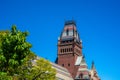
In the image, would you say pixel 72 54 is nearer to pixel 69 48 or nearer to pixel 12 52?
pixel 69 48

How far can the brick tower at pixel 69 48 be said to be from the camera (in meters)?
97.2

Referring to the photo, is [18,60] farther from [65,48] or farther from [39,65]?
[65,48]

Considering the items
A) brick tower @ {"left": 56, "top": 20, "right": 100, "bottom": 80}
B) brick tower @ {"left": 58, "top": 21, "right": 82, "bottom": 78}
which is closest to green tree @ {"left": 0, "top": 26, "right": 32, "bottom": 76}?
brick tower @ {"left": 56, "top": 20, "right": 100, "bottom": 80}

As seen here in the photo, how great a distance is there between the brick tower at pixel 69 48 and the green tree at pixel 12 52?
68447 millimetres

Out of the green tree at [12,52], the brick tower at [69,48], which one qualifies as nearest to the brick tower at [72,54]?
the brick tower at [69,48]

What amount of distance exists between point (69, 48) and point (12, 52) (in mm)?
71547

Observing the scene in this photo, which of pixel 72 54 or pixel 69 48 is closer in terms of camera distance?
pixel 72 54

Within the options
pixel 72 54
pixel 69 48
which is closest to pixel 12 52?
pixel 72 54

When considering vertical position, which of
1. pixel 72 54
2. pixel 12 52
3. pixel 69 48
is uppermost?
pixel 69 48

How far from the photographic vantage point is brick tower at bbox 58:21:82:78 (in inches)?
3826

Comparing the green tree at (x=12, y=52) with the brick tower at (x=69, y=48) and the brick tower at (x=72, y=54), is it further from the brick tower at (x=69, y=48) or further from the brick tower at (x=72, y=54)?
the brick tower at (x=69, y=48)

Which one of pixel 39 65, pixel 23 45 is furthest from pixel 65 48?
pixel 23 45

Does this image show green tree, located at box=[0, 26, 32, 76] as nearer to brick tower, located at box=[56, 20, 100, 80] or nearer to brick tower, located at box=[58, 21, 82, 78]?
brick tower, located at box=[56, 20, 100, 80]

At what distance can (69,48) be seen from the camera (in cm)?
9862
